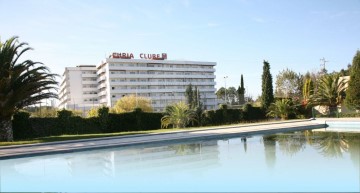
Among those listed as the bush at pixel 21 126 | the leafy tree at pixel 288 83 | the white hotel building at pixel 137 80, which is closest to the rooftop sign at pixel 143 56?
the white hotel building at pixel 137 80

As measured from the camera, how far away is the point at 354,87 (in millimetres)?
26422

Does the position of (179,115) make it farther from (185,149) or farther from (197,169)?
(197,169)

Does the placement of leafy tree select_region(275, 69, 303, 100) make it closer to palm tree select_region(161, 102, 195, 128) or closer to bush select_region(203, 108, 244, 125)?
bush select_region(203, 108, 244, 125)

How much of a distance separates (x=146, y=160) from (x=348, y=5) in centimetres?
1903

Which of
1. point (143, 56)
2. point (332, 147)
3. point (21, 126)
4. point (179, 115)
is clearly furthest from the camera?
point (143, 56)

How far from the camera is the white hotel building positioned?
301ft

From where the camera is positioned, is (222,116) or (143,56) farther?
(143,56)

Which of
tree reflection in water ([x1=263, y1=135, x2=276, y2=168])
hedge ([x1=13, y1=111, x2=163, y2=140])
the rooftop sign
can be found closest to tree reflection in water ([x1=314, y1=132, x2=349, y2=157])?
tree reflection in water ([x1=263, y1=135, x2=276, y2=168])

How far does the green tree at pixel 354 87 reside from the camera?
2631cm

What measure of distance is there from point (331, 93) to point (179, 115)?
15.8 metres

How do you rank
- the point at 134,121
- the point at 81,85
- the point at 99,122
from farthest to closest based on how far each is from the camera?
the point at 81,85 < the point at 134,121 < the point at 99,122

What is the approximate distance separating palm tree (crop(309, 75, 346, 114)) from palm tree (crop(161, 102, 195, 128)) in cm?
1386

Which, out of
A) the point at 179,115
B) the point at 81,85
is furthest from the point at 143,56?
the point at 179,115

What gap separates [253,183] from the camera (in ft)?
26.4
